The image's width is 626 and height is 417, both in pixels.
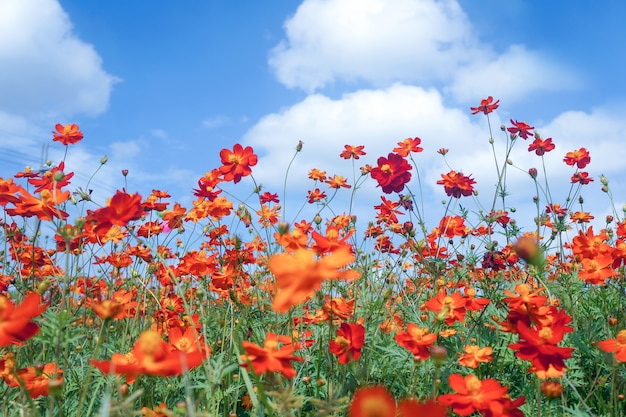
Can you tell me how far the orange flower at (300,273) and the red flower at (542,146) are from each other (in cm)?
325

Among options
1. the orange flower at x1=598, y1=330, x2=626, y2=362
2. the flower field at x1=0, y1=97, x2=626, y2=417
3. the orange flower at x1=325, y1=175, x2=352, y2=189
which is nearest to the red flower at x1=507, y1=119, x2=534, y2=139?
the flower field at x1=0, y1=97, x2=626, y2=417

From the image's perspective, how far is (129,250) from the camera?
2.96 metres

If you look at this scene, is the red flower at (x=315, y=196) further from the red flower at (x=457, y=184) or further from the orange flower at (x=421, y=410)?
the orange flower at (x=421, y=410)

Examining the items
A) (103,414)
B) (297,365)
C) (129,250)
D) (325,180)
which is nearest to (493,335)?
(297,365)

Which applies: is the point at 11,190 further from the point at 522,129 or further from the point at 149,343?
the point at 522,129

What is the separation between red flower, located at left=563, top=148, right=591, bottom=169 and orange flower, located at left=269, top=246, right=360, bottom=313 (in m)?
3.67

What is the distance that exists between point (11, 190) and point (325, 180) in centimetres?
201

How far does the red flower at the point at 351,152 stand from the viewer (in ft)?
11.3

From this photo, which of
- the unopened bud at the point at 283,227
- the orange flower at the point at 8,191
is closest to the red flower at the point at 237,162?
the orange flower at the point at 8,191

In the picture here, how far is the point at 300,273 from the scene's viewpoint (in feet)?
2.55

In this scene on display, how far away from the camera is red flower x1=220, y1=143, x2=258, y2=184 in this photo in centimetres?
245

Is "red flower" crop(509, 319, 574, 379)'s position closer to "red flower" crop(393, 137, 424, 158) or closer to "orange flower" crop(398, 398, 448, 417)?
"orange flower" crop(398, 398, 448, 417)

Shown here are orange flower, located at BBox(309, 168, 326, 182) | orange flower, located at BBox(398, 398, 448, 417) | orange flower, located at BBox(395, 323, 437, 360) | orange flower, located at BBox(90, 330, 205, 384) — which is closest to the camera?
orange flower, located at BBox(398, 398, 448, 417)

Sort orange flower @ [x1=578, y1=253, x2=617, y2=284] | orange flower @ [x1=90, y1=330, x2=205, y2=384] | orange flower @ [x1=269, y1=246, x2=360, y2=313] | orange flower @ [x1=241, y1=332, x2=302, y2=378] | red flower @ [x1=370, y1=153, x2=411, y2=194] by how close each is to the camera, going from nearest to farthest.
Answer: orange flower @ [x1=269, y1=246, x2=360, y2=313] → orange flower @ [x1=90, y1=330, x2=205, y2=384] → orange flower @ [x1=241, y1=332, x2=302, y2=378] → orange flower @ [x1=578, y1=253, x2=617, y2=284] → red flower @ [x1=370, y1=153, x2=411, y2=194]
